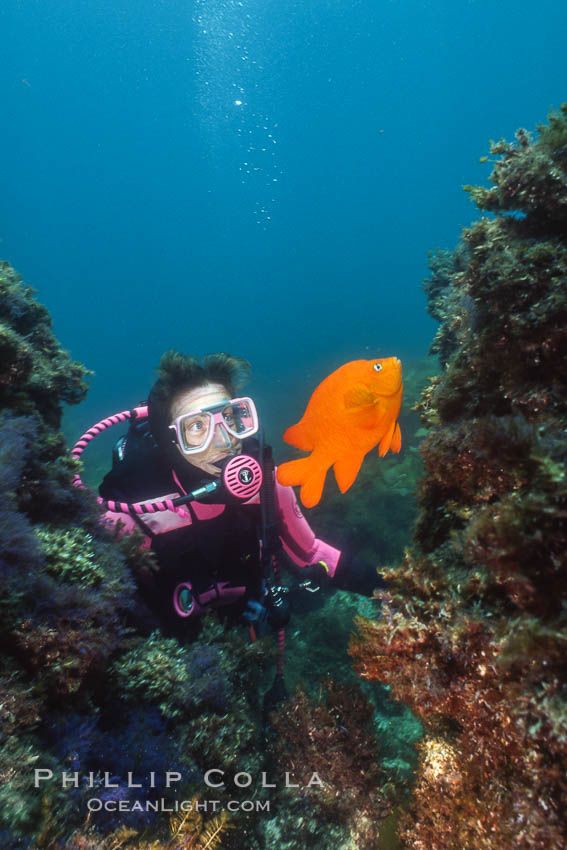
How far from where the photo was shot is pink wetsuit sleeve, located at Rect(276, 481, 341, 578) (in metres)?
4.71

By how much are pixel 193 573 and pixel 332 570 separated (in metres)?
1.67

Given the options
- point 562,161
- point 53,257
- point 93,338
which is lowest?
point 562,161

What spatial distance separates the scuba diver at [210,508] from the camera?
391cm

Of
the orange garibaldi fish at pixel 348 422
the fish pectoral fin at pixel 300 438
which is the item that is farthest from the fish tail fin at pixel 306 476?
the fish pectoral fin at pixel 300 438

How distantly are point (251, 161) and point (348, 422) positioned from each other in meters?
125

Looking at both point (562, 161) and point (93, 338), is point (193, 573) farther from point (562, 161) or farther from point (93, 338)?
point (93, 338)

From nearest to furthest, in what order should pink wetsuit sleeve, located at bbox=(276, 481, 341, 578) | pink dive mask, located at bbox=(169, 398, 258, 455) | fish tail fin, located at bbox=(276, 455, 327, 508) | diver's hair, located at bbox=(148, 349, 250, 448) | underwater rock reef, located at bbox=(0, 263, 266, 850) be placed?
underwater rock reef, located at bbox=(0, 263, 266, 850), fish tail fin, located at bbox=(276, 455, 327, 508), pink dive mask, located at bbox=(169, 398, 258, 455), diver's hair, located at bbox=(148, 349, 250, 448), pink wetsuit sleeve, located at bbox=(276, 481, 341, 578)

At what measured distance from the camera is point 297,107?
3327 inches

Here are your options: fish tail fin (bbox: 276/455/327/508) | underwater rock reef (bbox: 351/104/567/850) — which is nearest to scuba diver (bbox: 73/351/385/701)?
fish tail fin (bbox: 276/455/327/508)

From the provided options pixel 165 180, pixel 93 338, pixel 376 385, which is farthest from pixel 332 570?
pixel 93 338

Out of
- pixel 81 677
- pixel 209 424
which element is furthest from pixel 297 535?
pixel 81 677

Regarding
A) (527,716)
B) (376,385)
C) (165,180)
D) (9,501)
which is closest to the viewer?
(527,716)

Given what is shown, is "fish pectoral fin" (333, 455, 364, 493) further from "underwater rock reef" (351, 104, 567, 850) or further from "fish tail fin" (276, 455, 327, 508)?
"underwater rock reef" (351, 104, 567, 850)

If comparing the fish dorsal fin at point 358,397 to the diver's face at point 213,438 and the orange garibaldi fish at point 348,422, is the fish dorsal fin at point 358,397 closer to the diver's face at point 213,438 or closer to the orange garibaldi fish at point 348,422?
the orange garibaldi fish at point 348,422
